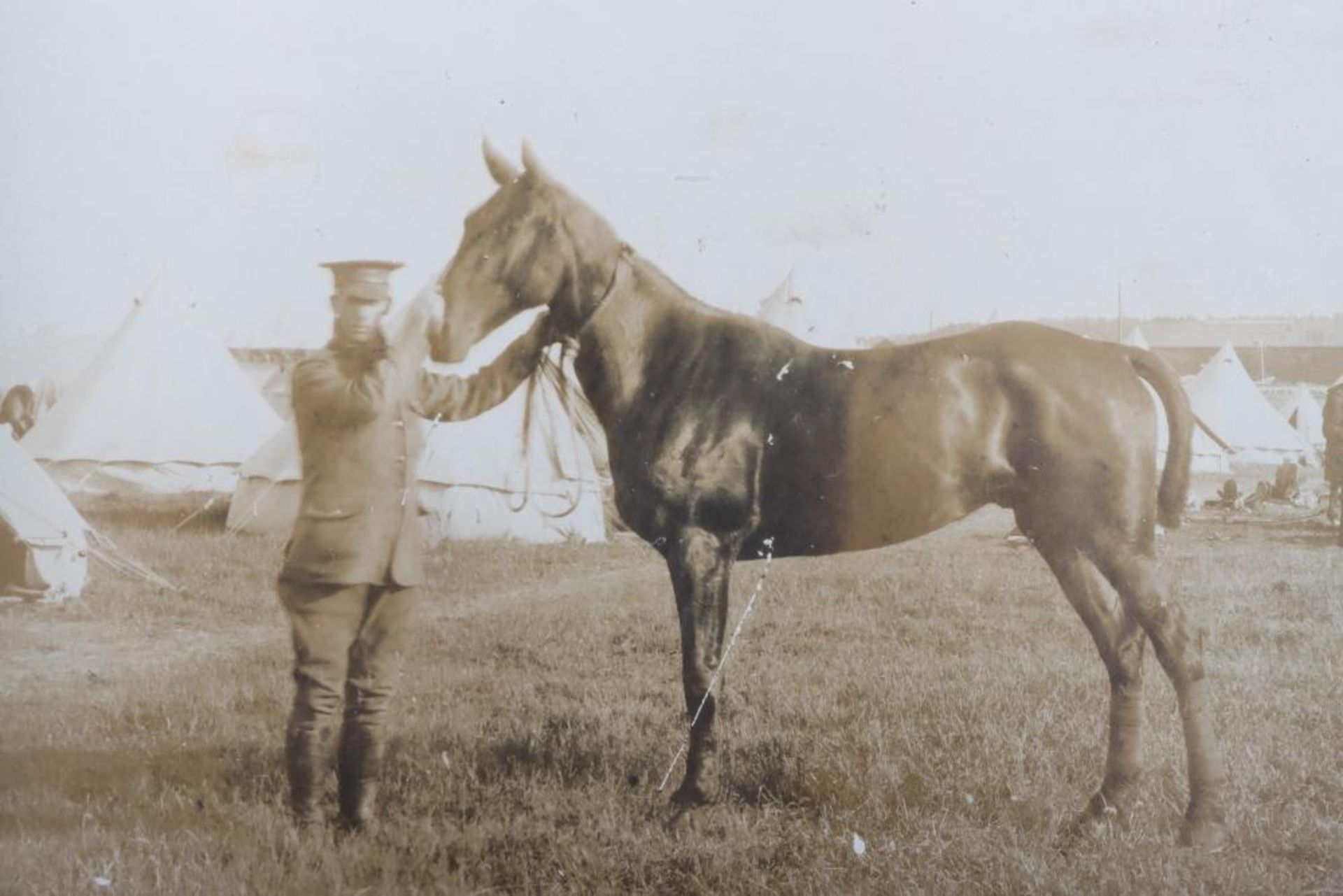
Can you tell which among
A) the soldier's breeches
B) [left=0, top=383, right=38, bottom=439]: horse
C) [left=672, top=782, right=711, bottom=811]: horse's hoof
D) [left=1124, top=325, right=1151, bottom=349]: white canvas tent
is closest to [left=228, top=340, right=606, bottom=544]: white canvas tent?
the soldier's breeches

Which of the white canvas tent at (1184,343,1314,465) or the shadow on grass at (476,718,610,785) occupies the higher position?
the white canvas tent at (1184,343,1314,465)

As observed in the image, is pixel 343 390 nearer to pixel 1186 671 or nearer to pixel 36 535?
pixel 36 535

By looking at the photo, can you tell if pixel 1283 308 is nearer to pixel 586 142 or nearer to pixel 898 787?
pixel 898 787

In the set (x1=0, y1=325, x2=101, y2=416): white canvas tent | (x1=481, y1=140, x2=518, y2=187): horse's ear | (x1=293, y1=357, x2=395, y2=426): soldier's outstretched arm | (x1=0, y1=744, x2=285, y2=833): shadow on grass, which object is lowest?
(x1=0, y1=744, x2=285, y2=833): shadow on grass

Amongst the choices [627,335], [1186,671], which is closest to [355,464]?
[627,335]

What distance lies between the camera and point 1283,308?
3.00 metres

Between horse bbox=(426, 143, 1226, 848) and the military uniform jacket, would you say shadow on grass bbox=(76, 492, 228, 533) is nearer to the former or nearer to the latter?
the military uniform jacket

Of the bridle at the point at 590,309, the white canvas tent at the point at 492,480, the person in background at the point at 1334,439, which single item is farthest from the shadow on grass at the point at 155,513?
the person in background at the point at 1334,439

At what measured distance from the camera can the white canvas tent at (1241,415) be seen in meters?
3.22

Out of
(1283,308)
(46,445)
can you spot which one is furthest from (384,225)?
(1283,308)

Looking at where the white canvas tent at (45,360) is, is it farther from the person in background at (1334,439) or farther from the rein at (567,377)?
the person in background at (1334,439)

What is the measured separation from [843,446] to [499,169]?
117 cm

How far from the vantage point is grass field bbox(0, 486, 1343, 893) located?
7.88 ft

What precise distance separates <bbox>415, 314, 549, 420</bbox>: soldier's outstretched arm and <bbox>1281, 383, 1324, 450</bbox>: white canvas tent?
273 centimetres
